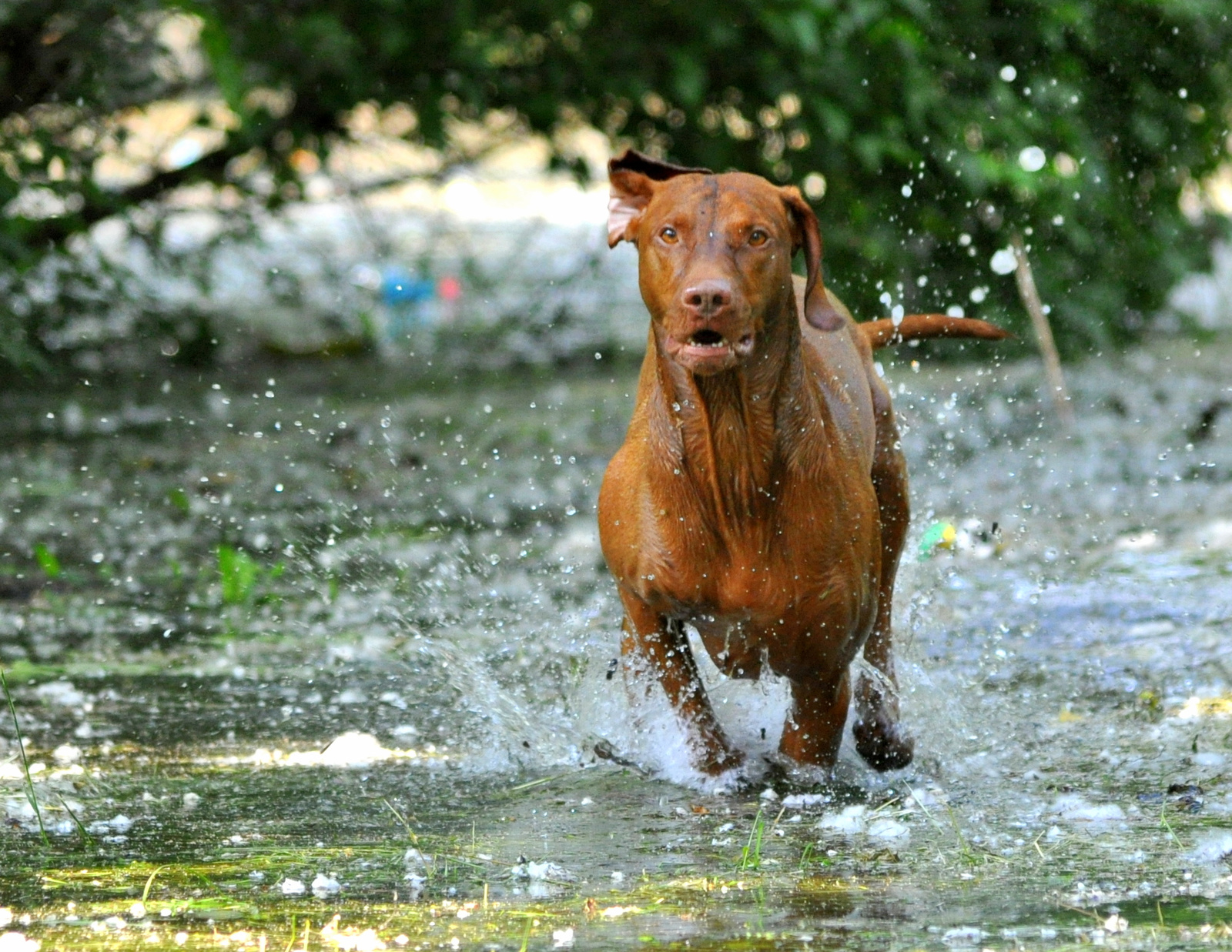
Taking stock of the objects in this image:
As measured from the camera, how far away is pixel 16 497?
7258 mm

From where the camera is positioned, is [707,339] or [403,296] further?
[403,296]

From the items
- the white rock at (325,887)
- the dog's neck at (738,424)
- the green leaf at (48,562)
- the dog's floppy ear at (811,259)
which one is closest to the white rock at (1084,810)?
the dog's neck at (738,424)

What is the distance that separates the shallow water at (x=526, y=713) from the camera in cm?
308

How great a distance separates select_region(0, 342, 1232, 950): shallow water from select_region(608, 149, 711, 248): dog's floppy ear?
1.15m

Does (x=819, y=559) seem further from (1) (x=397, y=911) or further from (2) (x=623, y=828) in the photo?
(1) (x=397, y=911)

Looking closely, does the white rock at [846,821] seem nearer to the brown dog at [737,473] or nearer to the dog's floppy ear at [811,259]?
the brown dog at [737,473]

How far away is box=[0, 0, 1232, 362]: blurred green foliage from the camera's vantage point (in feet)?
30.7

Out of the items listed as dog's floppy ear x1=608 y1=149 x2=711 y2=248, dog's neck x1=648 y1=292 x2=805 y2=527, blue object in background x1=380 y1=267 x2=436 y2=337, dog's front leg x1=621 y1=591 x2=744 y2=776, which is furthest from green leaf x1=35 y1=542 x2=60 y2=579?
blue object in background x1=380 y1=267 x2=436 y2=337

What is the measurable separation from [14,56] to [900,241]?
4788 millimetres

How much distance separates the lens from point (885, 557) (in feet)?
14.7

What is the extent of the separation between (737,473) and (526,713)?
108cm

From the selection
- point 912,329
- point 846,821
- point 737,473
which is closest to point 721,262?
point 737,473

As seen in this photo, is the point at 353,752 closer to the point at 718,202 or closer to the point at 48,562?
the point at 718,202

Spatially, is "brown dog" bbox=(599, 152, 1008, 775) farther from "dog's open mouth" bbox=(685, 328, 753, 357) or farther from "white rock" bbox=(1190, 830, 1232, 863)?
"white rock" bbox=(1190, 830, 1232, 863)
